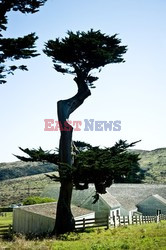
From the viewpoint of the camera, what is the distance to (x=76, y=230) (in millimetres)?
24953

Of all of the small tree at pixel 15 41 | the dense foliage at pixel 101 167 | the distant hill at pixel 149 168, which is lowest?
the distant hill at pixel 149 168

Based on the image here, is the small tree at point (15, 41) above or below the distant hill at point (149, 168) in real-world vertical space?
above

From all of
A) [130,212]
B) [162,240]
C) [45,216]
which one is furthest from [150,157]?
[162,240]

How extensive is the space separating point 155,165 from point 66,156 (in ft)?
357

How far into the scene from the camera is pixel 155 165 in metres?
127

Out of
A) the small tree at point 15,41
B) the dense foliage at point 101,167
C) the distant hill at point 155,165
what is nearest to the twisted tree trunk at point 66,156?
the dense foliage at point 101,167

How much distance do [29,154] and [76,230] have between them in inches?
312

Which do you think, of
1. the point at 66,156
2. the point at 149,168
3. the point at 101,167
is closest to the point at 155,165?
the point at 149,168

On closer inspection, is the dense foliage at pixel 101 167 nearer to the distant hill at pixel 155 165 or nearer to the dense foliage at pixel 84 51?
the dense foliage at pixel 84 51

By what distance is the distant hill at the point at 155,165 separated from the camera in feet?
339

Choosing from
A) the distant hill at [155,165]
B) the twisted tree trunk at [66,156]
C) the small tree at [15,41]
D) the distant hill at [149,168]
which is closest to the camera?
the small tree at [15,41]

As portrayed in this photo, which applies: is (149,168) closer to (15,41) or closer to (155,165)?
(155,165)

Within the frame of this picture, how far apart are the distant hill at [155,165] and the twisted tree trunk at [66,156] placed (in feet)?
251

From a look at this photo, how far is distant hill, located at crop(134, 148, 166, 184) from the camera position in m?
103
